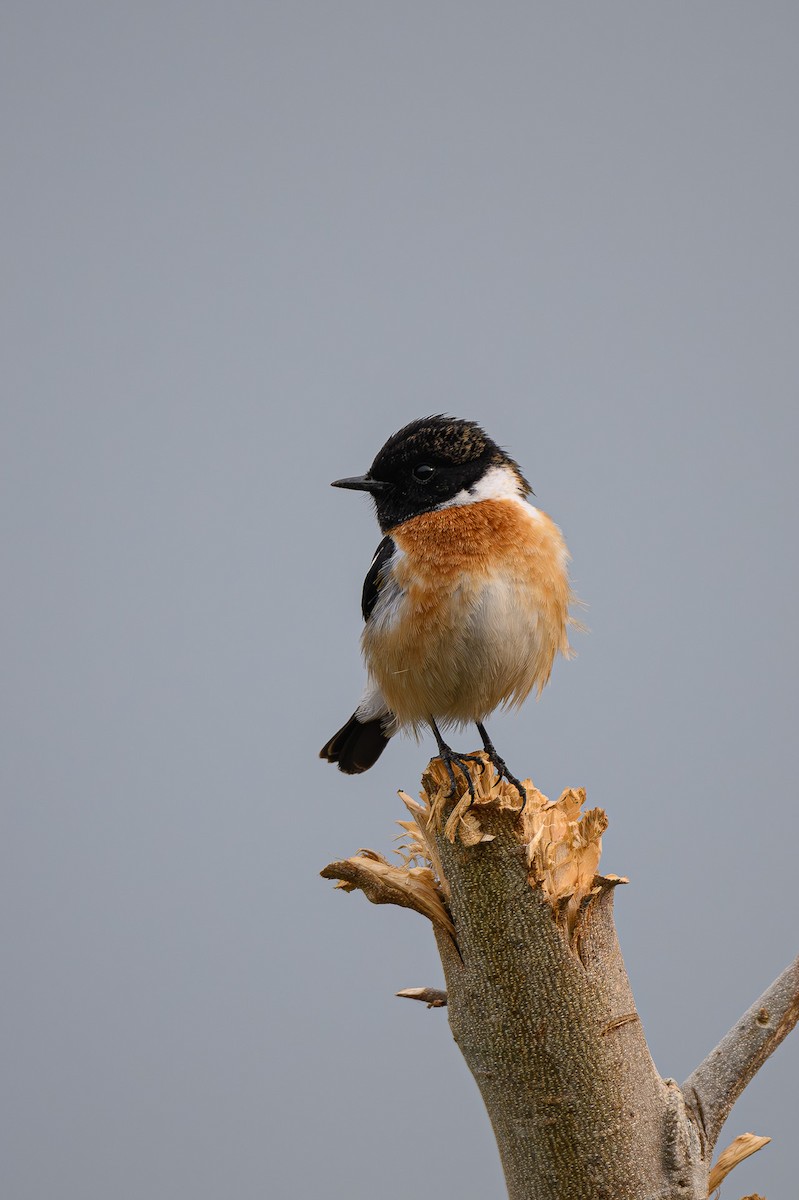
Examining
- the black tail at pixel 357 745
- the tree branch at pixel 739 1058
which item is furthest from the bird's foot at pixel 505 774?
the tree branch at pixel 739 1058

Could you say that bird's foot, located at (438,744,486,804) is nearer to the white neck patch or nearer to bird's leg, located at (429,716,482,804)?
bird's leg, located at (429,716,482,804)

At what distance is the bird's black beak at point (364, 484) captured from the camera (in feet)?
10.4

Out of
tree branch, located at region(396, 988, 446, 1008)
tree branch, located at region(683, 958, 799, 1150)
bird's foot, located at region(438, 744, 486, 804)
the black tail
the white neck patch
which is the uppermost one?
the white neck patch

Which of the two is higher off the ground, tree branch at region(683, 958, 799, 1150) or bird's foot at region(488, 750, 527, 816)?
bird's foot at region(488, 750, 527, 816)

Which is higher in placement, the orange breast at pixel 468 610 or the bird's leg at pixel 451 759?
the orange breast at pixel 468 610

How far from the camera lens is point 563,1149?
2.36 meters

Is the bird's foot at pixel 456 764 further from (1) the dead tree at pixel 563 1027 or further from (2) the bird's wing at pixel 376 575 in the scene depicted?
(2) the bird's wing at pixel 376 575

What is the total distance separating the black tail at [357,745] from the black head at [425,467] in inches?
27.3

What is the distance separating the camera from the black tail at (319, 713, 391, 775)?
352 centimetres

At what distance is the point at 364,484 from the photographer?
125 inches

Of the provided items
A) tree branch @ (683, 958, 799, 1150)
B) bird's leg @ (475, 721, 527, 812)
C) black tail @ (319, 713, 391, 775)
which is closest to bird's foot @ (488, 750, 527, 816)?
bird's leg @ (475, 721, 527, 812)

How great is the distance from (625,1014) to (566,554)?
1305mm

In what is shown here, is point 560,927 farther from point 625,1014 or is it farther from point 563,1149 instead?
point 563,1149

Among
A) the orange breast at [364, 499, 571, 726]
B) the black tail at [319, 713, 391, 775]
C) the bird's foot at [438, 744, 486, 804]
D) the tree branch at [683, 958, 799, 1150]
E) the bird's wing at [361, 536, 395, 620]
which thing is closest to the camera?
the tree branch at [683, 958, 799, 1150]
